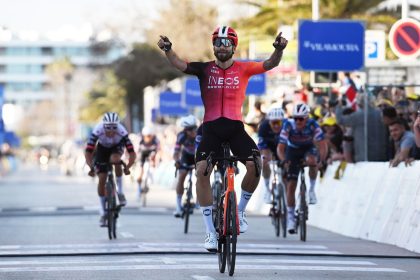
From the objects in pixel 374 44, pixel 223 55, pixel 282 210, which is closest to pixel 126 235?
pixel 282 210

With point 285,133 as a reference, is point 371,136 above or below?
below

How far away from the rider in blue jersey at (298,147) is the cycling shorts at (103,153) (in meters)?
2.35

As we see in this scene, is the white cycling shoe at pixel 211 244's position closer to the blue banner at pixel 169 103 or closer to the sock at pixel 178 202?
the sock at pixel 178 202

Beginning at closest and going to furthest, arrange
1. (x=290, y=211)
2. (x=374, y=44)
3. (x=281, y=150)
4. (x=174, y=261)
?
1. (x=174, y=261)
2. (x=281, y=150)
3. (x=290, y=211)
4. (x=374, y=44)

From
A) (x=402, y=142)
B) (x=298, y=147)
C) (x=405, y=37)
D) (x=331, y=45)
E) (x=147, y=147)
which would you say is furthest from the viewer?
(x=147, y=147)

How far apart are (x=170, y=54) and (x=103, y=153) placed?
22.7ft

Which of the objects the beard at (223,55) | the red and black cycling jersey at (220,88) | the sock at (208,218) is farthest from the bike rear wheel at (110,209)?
the beard at (223,55)

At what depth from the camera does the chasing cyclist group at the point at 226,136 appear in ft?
45.3

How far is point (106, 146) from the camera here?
20.3m

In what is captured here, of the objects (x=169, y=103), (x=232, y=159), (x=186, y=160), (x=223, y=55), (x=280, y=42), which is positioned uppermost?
(x=280, y=42)

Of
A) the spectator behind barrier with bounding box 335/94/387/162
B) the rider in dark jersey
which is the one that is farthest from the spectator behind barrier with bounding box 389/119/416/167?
the rider in dark jersey

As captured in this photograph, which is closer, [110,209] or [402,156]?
[402,156]

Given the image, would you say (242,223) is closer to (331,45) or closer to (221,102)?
(221,102)

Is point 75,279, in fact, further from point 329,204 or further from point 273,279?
point 329,204
